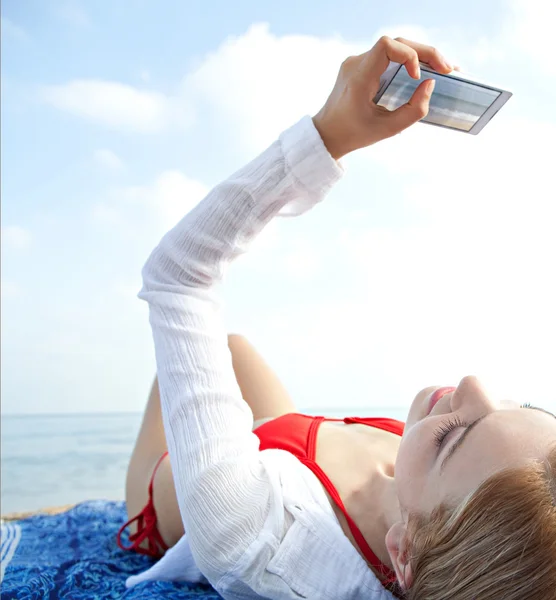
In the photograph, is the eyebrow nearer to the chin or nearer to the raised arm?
the chin

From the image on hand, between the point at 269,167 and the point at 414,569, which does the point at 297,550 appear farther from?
the point at 269,167

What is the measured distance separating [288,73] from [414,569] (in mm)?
8152

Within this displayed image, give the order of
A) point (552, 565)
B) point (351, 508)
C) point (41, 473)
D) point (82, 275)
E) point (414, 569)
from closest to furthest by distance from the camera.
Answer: point (552, 565), point (414, 569), point (351, 508), point (41, 473), point (82, 275)

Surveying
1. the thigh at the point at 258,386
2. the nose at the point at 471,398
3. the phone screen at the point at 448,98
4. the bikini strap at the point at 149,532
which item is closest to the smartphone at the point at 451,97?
the phone screen at the point at 448,98

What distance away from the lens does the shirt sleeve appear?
0.96m

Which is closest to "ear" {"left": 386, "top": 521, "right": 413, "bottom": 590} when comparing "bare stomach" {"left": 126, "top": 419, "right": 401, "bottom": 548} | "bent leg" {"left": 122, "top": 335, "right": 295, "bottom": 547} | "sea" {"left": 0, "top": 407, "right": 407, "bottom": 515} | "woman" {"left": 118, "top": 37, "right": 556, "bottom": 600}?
"woman" {"left": 118, "top": 37, "right": 556, "bottom": 600}

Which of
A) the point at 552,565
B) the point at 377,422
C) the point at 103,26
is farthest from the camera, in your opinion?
the point at 103,26

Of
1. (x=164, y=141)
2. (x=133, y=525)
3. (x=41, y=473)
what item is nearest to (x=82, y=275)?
(x=164, y=141)

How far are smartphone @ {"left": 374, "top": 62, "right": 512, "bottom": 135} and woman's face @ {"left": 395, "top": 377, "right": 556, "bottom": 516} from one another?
44 cm

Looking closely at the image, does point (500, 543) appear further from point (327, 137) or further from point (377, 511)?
point (327, 137)

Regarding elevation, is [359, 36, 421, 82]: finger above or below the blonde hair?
above

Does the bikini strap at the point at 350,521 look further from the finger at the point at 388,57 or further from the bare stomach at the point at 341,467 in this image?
the finger at the point at 388,57

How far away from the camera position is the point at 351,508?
1.08 metres

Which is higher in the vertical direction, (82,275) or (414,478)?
(82,275)
